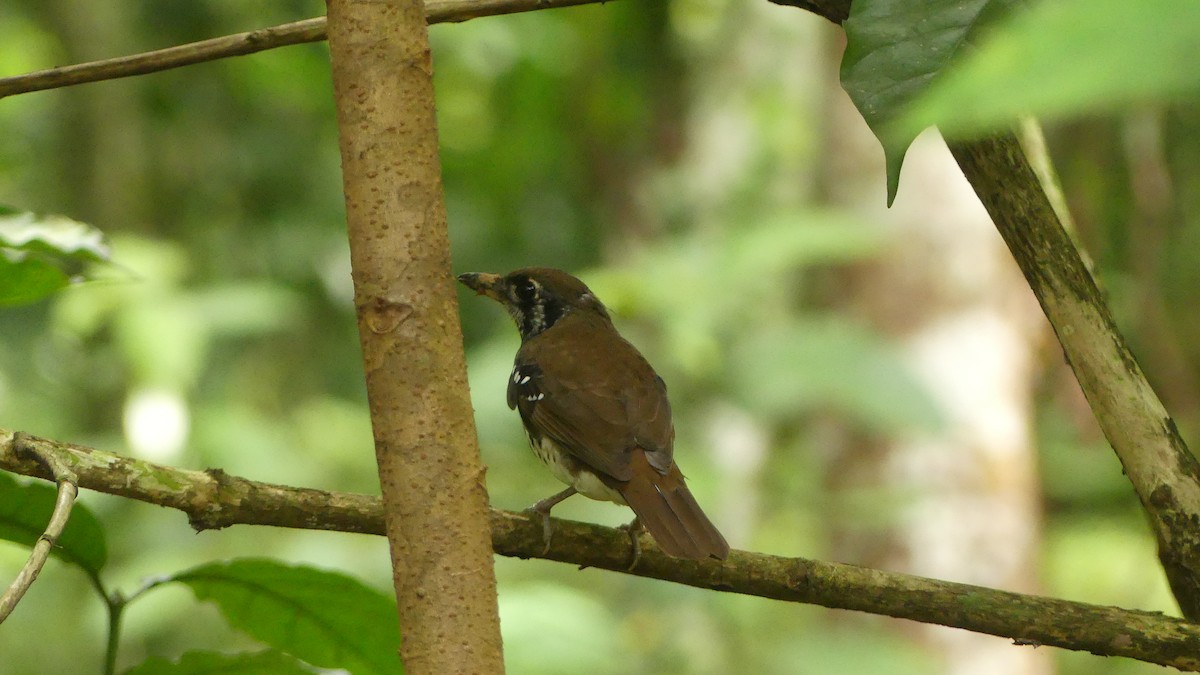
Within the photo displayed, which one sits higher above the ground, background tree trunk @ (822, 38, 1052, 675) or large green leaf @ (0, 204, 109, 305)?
background tree trunk @ (822, 38, 1052, 675)

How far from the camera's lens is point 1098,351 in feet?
5.91

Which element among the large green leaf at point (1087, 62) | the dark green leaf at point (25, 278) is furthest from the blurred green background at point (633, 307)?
the large green leaf at point (1087, 62)

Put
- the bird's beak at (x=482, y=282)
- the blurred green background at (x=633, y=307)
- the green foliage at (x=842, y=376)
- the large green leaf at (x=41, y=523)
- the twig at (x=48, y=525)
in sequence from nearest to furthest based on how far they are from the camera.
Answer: the twig at (x=48, y=525)
the large green leaf at (x=41, y=523)
the bird's beak at (x=482, y=282)
the green foliage at (x=842, y=376)
the blurred green background at (x=633, y=307)

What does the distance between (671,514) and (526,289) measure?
160cm

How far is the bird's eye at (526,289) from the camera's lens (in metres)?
4.20

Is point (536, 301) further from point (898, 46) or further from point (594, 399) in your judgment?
point (898, 46)

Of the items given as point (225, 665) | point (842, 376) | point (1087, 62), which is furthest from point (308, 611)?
point (842, 376)

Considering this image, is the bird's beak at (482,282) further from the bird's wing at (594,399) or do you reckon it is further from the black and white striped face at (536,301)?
the bird's wing at (594,399)

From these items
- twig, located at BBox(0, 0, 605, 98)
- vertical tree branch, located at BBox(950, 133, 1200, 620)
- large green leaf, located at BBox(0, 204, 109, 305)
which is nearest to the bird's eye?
large green leaf, located at BBox(0, 204, 109, 305)

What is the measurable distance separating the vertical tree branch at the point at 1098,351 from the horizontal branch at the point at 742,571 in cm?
12

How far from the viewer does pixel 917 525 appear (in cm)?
686

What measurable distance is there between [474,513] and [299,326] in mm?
6994

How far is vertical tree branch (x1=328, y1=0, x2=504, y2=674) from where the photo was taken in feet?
4.69

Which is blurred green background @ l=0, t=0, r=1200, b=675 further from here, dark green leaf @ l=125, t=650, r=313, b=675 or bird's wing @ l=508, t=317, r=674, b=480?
dark green leaf @ l=125, t=650, r=313, b=675
